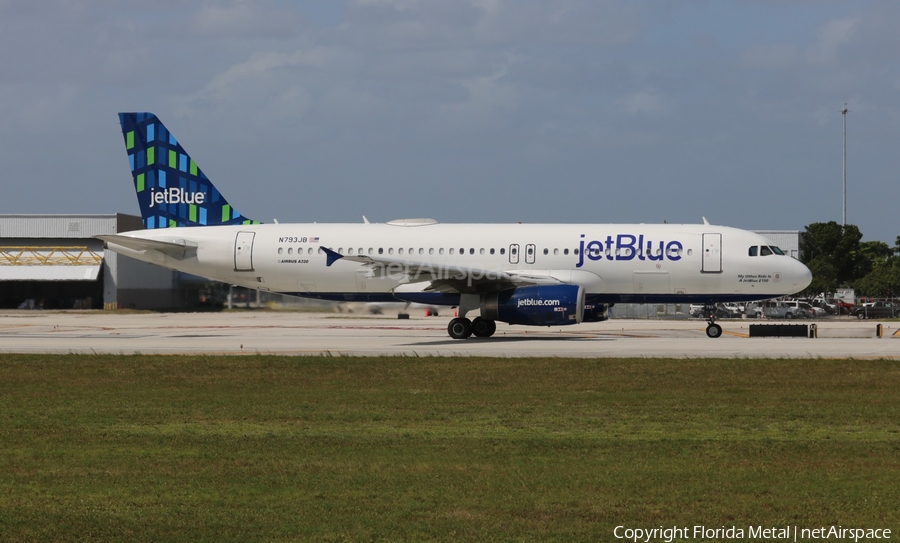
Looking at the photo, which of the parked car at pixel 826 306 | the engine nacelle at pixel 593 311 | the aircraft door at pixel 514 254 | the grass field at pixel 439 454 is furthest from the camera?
the parked car at pixel 826 306

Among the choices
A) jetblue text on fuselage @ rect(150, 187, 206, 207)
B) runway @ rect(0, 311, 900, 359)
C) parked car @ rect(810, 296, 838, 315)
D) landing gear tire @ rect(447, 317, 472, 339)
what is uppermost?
jetblue text on fuselage @ rect(150, 187, 206, 207)

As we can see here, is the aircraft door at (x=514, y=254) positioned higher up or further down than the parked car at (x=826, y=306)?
higher up

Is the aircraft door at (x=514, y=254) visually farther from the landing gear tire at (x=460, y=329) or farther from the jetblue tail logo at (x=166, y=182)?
the jetblue tail logo at (x=166, y=182)

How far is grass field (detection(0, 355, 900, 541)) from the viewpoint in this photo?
920 centimetres

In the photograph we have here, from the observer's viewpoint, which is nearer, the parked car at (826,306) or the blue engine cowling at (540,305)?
the blue engine cowling at (540,305)

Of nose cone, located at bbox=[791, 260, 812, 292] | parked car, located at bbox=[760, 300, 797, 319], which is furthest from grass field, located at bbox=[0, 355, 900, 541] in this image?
parked car, located at bbox=[760, 300, 797, 319]

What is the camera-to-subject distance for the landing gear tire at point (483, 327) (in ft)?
116

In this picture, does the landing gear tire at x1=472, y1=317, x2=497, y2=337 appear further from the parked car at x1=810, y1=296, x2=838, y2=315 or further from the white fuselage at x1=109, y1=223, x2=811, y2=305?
the parked car at x1=810, y1=296, x2=838, y2=315

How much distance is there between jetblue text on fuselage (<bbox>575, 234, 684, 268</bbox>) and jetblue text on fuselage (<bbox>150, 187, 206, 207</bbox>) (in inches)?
592

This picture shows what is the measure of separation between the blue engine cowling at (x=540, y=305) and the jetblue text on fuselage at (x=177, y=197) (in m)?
13.4

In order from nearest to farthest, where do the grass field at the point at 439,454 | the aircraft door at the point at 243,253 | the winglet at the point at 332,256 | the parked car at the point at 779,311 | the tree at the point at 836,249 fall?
1. the grass field at the point at 439,454
2. the winglet at the point at 332,256
3. the aircraft door at the point at 243,253
4. the parked car at the point at 779,311
5. the tree at the point at 836,249

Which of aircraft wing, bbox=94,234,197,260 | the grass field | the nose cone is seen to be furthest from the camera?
aircraft wing, bbox=94,234,197,260

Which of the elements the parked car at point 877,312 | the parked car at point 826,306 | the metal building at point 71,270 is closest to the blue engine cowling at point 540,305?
the parked car at point 877,312

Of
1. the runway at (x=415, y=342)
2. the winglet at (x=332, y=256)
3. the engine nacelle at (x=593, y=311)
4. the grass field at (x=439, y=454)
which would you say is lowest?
the grass field at (x=439, y=454)
